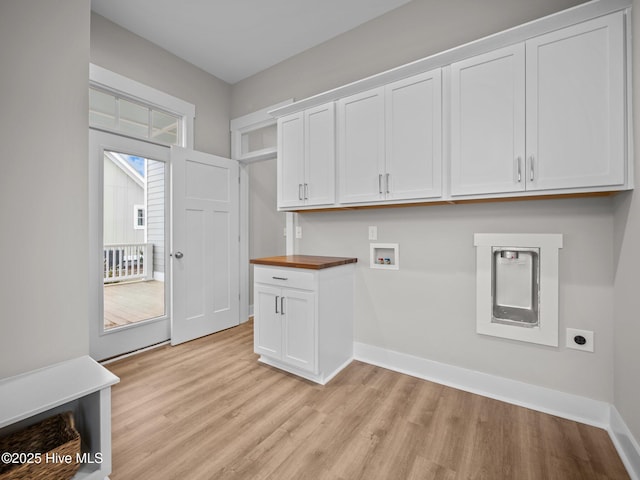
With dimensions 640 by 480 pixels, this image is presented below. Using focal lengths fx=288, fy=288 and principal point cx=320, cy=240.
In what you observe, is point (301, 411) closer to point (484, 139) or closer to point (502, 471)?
point (502, 471)

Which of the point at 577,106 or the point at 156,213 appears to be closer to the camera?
the point at 577,106

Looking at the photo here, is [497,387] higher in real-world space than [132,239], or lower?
lower

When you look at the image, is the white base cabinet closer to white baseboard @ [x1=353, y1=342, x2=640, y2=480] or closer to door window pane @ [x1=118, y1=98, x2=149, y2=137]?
white baseboard @ [x1=353, y1=342, x2=640, y2=480]

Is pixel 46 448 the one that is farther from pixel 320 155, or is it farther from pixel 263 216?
pixel 263 216

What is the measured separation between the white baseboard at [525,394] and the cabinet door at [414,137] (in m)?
1.35

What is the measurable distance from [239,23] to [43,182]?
2287 mm

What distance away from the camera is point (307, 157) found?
262cm

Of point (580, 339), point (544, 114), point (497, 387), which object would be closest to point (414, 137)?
point (544, 114)

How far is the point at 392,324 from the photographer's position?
2.48 metres

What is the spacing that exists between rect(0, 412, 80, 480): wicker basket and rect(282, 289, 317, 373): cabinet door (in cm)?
135

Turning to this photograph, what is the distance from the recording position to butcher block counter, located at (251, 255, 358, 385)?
2.21m

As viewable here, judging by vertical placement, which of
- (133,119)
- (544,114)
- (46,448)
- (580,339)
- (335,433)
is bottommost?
(335,433)

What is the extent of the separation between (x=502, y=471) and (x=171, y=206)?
3291 millimetres

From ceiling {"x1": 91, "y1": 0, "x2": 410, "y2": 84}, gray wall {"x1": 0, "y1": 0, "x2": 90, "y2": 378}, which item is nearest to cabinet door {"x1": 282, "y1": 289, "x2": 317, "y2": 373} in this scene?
gray wall {"x1": 0, "y1": 0, "x2": 90, "y2": 378}
